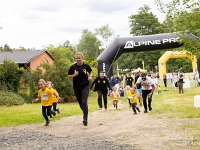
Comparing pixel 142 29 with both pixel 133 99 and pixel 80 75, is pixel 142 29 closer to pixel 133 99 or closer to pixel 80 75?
pixel 133 99

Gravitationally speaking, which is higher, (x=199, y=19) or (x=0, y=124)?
(x=199, y=19)

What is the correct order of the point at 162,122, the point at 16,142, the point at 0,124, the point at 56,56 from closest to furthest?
the point at 16,142 → the point at 162,122 → the point at 0,124 → the point at 56,56

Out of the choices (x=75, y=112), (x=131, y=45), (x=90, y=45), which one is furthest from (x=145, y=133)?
(x=90, y=45)

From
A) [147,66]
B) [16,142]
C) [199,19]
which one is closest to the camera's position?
[16,142]

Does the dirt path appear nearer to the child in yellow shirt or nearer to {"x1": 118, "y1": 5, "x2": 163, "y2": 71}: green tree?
the child in yellow shirt

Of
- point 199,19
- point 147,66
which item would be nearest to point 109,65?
point 199,19

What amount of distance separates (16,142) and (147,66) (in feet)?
217

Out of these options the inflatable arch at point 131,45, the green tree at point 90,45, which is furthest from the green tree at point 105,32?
the inflatable arch at point 131,45

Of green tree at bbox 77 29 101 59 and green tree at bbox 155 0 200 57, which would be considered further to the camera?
green tree at bbox 77 29 101 59

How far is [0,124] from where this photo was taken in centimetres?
1142

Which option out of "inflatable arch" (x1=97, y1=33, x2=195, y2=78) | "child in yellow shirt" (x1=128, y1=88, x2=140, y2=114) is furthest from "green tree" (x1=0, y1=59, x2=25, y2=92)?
"child in yellow shirt" (x1=128, y1=88, x2=140, y2=114)

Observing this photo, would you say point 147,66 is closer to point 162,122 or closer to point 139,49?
point 139,49

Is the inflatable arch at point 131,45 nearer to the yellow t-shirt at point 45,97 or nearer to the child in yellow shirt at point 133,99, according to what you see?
the child in yellow shirt at point 133,99

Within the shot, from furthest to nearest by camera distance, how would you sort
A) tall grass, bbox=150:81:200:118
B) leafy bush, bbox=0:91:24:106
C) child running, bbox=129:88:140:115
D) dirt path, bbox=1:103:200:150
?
leafy bush, bbox=0:91:24:106, child running, bbox=129:88:140:115, tall grass, bbox=150:81:200:118, dirt path, bbox=1:103:200:150
